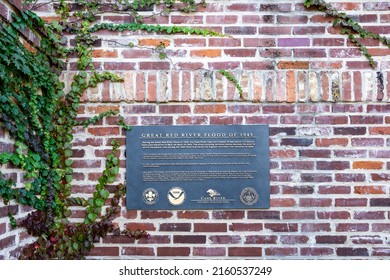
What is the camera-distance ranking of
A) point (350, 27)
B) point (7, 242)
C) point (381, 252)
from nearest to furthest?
point (7, 242)
point (381, 252)
point (350, 27)

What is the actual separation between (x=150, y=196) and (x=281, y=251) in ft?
3.30

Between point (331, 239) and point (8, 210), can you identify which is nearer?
point (8, 210)

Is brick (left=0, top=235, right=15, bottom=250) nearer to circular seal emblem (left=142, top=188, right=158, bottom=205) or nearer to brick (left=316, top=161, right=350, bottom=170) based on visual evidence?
circular seal emblem (left=142, top=188, right=158, bottom=205)

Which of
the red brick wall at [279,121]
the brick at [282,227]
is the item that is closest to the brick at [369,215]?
the red brick wall at [279,121]

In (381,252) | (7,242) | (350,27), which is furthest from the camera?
(350,27)

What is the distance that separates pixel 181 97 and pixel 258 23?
0.81 meters

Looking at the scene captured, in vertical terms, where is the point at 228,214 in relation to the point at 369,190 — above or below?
below

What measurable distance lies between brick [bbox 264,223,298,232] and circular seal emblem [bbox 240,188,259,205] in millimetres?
202

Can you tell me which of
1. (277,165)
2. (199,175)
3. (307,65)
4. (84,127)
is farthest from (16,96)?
(307,65)

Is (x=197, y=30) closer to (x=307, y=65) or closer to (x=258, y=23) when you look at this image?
(x=258, y=23)

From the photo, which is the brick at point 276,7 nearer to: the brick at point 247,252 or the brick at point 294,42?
the brick at point 294,42

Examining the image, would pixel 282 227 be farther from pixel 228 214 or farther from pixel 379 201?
pixel 379 201

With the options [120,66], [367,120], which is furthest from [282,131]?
[120,66]

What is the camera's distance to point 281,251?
126 inches
